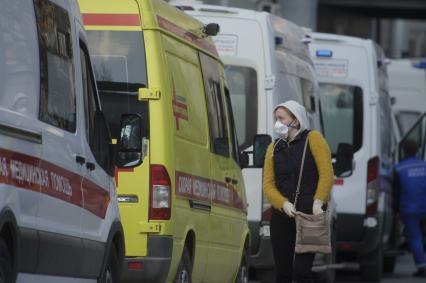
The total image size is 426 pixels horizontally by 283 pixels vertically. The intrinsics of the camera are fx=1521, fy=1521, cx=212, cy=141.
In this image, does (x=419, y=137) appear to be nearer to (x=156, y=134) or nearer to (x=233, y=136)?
(x=233, y=136)

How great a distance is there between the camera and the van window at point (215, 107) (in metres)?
11.1

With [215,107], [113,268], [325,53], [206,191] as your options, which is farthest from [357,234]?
[113,268]

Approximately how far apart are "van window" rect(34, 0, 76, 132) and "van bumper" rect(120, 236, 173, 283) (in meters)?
1.76

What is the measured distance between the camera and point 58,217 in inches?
288

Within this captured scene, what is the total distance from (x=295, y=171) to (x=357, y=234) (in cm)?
708

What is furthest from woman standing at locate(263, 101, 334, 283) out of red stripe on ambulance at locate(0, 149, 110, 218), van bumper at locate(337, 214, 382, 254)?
van bumper at locate(337, 214, 382, 254)

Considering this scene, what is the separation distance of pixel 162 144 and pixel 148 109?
27 centimetres

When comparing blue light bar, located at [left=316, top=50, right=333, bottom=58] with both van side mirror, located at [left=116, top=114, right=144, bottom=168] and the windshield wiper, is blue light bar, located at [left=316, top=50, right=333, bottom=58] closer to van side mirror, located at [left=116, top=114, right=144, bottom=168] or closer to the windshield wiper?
the windshield wiper

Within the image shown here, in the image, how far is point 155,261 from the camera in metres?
9.41

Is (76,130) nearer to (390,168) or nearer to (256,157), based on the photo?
(256,157)

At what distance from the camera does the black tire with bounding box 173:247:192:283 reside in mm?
9914

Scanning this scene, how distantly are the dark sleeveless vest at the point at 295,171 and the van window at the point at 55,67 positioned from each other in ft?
9.04

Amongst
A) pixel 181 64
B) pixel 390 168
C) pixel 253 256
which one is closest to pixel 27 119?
pixel 181 64

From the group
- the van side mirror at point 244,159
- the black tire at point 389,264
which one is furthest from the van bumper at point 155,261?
the black tire at point 389,264
